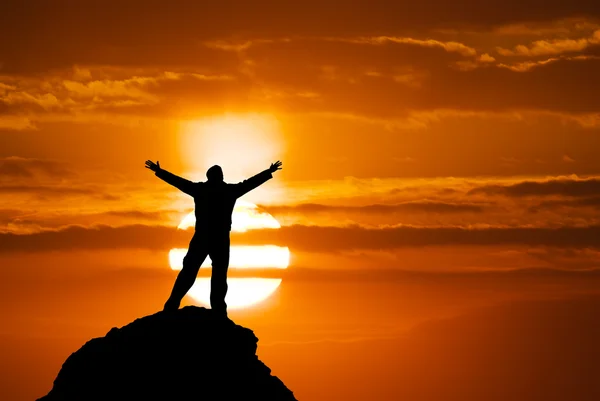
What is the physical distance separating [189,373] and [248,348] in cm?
243

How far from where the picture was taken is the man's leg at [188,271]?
39.2 meters

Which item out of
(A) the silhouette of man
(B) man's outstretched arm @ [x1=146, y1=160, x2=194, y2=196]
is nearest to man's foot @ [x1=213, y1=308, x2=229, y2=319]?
(A) the silhouette of man

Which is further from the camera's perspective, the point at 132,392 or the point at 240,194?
the point at 240,194

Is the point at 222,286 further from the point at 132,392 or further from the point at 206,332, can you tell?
the point at 132,392

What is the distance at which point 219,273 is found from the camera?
129ft

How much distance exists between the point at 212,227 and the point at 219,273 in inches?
62.1

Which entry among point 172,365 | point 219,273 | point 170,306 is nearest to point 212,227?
point 219,273

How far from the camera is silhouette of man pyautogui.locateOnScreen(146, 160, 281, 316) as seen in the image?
39312 millimetres

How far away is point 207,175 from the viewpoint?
39656mm

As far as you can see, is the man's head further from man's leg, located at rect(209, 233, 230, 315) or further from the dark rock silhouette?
the dark rock silhouette

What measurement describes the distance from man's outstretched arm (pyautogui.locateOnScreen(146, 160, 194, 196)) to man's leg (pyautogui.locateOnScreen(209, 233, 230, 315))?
1915mm

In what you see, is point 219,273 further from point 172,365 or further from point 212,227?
point 172,365

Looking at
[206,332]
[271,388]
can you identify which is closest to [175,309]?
[206,332]

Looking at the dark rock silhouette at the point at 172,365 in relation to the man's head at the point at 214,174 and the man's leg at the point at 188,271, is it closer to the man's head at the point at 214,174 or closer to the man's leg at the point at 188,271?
the man's leg at the point at 188,271
